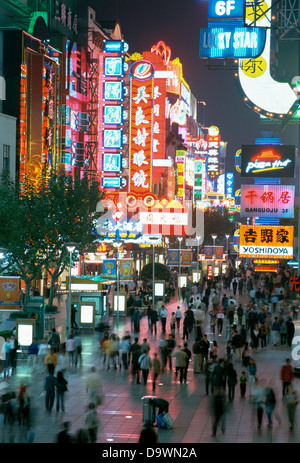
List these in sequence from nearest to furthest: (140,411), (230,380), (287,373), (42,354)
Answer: (140,411), (287,373), (230,380), (42,354)

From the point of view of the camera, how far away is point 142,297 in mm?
50781

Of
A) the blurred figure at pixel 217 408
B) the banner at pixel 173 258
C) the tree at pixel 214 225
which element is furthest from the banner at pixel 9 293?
the tree at pixel 214 225

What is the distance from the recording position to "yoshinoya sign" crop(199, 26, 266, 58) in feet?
84.3

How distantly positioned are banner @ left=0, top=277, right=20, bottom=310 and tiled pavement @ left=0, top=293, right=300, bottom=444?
6.90 feet

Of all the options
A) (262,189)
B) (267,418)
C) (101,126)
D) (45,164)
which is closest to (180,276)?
(262,189)

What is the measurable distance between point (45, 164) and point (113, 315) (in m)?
17.4

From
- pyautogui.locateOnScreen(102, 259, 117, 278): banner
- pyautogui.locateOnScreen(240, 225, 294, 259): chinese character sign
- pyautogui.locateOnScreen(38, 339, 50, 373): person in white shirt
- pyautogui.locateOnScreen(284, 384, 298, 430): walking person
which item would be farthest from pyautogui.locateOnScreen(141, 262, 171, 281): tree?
pyautogui.locateOnScreen(284, 384, 298, 430): walking person

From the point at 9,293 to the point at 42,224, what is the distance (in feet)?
45.4

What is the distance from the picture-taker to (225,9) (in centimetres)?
2981

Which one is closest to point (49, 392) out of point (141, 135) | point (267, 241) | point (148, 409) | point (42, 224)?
point (148, 409)

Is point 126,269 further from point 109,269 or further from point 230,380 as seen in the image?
point 230,380

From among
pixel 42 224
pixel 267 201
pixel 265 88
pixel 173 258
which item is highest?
pixel 265 88

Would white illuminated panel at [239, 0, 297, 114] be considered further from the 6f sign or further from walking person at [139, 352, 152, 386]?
walking person at [139, 352, 152, 386]
